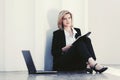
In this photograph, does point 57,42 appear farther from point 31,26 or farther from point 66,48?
point 31,26

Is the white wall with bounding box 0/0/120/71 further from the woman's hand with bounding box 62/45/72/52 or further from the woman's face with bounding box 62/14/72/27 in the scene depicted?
the woman's hand with bounding box 62/45/72/52

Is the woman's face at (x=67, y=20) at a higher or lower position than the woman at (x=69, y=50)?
higher

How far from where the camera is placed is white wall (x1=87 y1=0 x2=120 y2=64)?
18.0 feet

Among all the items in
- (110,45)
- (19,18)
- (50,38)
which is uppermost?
(19,18)

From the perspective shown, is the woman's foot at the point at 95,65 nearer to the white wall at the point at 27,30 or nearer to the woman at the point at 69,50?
the woman at the point at 69,50

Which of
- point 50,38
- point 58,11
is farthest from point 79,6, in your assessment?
point 50,38

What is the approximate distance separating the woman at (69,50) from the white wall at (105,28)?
4.55 ft

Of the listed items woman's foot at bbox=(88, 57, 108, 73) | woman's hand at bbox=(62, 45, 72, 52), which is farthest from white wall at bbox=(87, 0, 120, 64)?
woman's foot at bbox=(88, 57, 108, 73)

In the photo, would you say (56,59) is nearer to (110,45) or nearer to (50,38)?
(50,38)

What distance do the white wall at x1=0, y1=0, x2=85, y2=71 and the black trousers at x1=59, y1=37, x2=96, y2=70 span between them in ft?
1.31

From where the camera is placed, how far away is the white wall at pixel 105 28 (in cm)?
548

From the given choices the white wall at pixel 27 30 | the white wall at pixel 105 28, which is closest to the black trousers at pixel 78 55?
the white wall at pixel 27 30

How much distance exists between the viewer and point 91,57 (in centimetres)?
364

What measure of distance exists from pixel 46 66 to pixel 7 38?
645 millimetres
